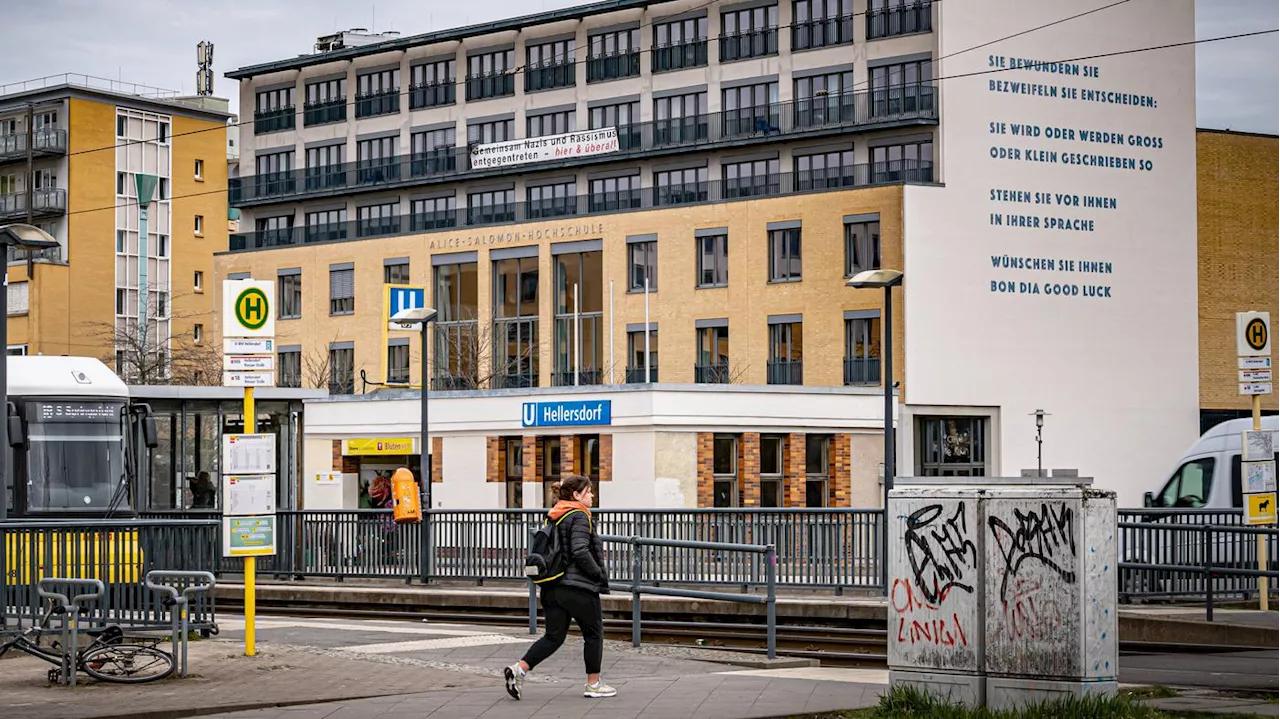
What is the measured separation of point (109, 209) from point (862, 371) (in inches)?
1955

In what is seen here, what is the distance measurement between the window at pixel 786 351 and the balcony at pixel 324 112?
27.7 meters

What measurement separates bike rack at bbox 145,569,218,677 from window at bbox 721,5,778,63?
5694 cm

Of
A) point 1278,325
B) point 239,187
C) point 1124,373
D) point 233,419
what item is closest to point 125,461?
point 233,419

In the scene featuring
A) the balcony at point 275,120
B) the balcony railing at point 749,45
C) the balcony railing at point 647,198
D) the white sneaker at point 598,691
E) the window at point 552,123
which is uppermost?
the balcony railing at point 749,45

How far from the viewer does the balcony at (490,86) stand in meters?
78.9

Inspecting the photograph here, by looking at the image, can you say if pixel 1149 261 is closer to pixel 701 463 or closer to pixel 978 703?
pixel 701 463

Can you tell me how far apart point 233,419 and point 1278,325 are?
4896 cm

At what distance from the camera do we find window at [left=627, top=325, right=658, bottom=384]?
68562 millimetres

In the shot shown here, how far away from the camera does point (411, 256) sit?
75.2 metres

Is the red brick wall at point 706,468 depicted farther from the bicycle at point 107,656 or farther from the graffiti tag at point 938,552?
the graffiti tag at point 938,552

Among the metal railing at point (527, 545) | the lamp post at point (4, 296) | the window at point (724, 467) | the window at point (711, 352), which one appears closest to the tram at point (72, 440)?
the metal railing at point (527, 545)

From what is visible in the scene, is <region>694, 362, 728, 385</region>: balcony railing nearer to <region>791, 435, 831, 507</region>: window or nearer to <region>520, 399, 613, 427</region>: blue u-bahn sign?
<region>791, 435, 831, 507</region>: window

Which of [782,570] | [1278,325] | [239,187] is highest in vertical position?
[239,187]

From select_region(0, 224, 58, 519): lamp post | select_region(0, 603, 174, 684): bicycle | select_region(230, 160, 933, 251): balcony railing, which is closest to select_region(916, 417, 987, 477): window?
select_region(230, 160, 933, 251): balcony railing
